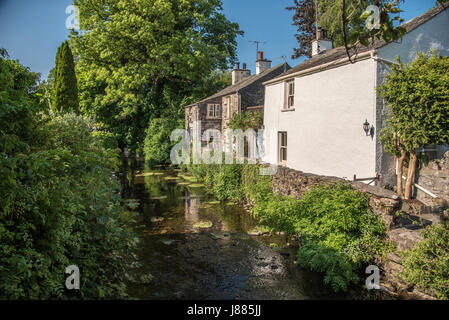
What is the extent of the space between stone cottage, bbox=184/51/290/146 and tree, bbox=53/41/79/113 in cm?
978

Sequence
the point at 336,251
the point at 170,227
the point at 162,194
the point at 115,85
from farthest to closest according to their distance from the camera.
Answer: the point at 115,85 < the point at 162,194 < the point at 170,227 < the point at 336,251

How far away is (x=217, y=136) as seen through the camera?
2916cm

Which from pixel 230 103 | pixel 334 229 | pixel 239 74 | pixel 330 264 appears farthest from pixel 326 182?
pixel 239 74

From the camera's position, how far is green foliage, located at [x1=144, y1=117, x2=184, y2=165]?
2939 cm

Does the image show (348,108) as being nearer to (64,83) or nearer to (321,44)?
(321,44)

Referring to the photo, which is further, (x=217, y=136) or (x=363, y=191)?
(x=217, y=136)

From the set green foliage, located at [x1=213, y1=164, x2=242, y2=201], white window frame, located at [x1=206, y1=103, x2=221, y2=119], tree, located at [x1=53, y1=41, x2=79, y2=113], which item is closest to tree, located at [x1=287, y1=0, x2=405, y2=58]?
green foliage, located at [x1=213, y1=164, x2=242, y2=201]

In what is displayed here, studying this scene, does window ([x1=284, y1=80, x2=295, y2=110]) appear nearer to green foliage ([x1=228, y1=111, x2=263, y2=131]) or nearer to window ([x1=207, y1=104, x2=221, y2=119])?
green foliage ([x1=228, y1=111, x2=263, y2=131])

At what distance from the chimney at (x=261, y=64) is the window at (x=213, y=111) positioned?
5.58 m

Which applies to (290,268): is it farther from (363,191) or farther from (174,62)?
(174,62)

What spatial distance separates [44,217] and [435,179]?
38.2 feet

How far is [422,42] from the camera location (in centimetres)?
1260
